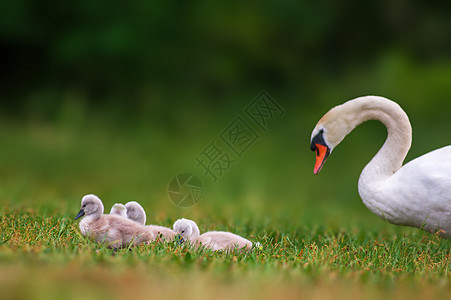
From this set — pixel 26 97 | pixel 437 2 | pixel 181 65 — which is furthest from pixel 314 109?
pixel 26 97

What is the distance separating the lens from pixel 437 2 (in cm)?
1167

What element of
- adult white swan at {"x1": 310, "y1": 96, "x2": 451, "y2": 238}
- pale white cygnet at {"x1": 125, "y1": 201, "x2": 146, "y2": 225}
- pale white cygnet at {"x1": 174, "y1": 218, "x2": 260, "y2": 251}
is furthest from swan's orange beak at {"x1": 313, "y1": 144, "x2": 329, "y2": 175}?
pale white cygnet at {"x1": 125, "y1": 201, "x2": 146, "y2": 225}

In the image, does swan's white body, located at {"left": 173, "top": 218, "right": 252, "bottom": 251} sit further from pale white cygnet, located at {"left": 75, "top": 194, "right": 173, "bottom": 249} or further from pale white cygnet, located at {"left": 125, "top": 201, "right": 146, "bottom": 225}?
pale white cygnet, located at {"left": 125, "top": 201, "right": 146, "bottom": 225}

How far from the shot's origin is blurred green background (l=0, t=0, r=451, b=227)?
31.2 feet

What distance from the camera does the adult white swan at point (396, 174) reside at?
365 centimetres

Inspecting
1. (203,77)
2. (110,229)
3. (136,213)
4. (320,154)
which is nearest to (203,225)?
(136,213)

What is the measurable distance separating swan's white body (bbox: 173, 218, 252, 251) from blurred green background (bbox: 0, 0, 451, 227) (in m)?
5.07

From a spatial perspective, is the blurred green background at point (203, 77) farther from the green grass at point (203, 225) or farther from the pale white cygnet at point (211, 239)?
the pale white cygnet at point (211, 239)

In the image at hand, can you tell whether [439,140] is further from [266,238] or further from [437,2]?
[266,238]

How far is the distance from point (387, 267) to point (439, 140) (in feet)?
22.6

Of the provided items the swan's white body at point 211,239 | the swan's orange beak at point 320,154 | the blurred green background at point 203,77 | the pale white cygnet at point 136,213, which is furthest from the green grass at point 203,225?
the swan's orange beak at point 320,154

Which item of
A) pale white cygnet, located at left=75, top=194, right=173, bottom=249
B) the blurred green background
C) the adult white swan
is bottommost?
pale white cygnet, located at left=75, top=194, right=173, bottom=249

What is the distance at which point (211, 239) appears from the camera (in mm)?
3727

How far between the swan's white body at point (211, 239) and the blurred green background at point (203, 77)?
16.6ft
